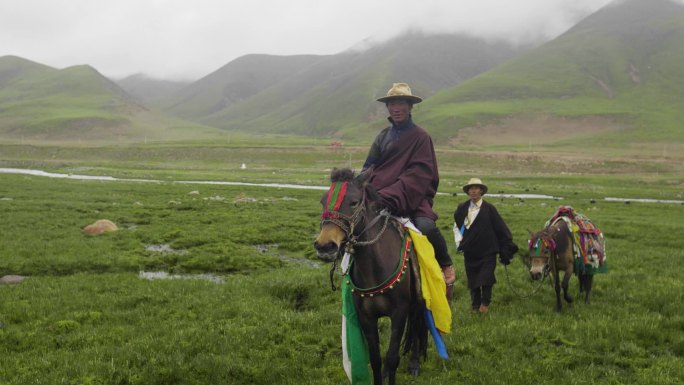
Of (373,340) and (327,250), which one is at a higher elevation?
(327,250)

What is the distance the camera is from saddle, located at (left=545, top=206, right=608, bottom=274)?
12547 millimetres

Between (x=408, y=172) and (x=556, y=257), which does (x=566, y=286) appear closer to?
(x=556, y=257)

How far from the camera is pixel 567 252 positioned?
1244 centimetres

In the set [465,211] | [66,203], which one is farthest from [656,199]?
[66,203]

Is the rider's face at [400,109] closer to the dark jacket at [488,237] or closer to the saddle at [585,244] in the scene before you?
the dark jacket at [488,237]

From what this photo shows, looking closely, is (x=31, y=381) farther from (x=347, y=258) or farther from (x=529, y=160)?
(x=529, y=160)

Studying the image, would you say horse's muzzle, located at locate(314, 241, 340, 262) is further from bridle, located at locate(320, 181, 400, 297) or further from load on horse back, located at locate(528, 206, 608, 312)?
load on horse back, located at locate(528, 206, 608, 312)

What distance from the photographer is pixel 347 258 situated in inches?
291

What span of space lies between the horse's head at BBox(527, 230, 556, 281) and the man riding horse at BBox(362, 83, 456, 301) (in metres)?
5.16

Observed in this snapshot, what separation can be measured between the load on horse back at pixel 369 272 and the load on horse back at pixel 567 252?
18.3ft

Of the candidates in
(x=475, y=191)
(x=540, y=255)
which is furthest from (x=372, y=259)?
(x=540, y=255)

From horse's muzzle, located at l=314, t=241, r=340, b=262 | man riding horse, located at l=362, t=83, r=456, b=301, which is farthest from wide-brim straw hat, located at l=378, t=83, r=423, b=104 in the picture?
horse's muzzle, located at l=314, t=241, r=340, b=262

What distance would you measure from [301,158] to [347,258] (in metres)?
93.2

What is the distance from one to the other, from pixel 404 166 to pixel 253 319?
612 centimetres
